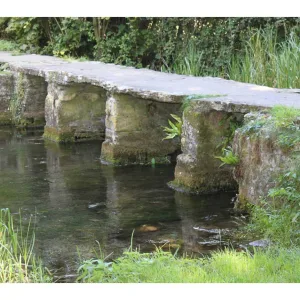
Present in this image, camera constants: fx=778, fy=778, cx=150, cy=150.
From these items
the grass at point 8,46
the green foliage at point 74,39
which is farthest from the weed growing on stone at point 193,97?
the grass at point 8,46

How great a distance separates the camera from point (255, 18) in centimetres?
1318

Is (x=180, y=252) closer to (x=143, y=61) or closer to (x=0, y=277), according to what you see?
(x=0, y=277)

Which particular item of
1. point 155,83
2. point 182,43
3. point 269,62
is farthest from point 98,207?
point 182,43

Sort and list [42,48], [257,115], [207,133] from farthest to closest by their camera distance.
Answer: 1. [42,48]
2. [207,133]
3. [257,115]

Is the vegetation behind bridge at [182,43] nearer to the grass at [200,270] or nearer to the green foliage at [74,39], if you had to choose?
the green foliage at [74,39]

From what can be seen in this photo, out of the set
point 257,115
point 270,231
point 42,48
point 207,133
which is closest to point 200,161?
point 207,133

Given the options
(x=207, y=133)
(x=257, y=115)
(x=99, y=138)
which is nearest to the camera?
(x=257, y=115)

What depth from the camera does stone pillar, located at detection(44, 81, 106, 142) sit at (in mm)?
11953

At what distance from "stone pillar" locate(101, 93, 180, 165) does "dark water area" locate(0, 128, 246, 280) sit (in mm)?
256

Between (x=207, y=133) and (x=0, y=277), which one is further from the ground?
(x=207, y=133)

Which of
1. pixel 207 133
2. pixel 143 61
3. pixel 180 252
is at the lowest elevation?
pixel 180 252

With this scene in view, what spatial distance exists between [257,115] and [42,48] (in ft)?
35.8

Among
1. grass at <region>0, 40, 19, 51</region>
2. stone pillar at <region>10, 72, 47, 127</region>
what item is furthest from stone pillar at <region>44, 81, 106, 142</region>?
grass at <region>0, 40, 19, 51</region>

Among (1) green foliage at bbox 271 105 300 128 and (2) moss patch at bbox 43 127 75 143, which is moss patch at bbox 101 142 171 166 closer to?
(2) moss patch at bbox 43 127 75 143
